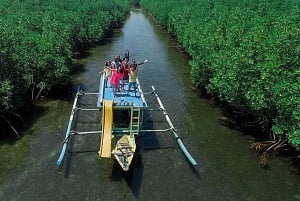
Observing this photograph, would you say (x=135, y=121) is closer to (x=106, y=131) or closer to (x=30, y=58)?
(x=106, y=131)

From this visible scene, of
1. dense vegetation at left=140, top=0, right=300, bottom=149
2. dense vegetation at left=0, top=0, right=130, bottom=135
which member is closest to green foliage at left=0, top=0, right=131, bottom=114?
dense vegetation at left=0, top=0, right=130, bottom=135

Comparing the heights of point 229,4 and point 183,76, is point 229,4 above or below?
above

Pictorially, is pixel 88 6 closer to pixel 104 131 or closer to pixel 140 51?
pixel 140 51

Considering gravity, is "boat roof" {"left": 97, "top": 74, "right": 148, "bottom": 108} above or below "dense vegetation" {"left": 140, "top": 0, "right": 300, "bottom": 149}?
below

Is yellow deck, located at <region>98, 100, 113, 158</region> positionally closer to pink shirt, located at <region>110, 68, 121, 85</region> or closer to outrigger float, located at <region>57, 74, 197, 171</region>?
outrigger float, located at <region>57, 74, 197, 171</region>

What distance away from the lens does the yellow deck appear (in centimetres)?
2102

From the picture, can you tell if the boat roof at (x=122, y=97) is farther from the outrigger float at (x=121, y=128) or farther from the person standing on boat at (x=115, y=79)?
the person standing on boat at (x=115, y=79)

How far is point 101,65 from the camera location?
4816cm

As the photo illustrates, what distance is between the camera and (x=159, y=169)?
926 inches

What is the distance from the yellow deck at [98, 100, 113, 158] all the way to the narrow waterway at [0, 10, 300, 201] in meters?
2.13

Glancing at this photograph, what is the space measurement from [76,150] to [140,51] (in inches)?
1400

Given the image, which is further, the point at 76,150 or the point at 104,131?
the point at 76,150

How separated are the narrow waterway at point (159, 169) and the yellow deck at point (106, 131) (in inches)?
83.7

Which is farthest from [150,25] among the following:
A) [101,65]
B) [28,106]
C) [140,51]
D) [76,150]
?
[76,150]
